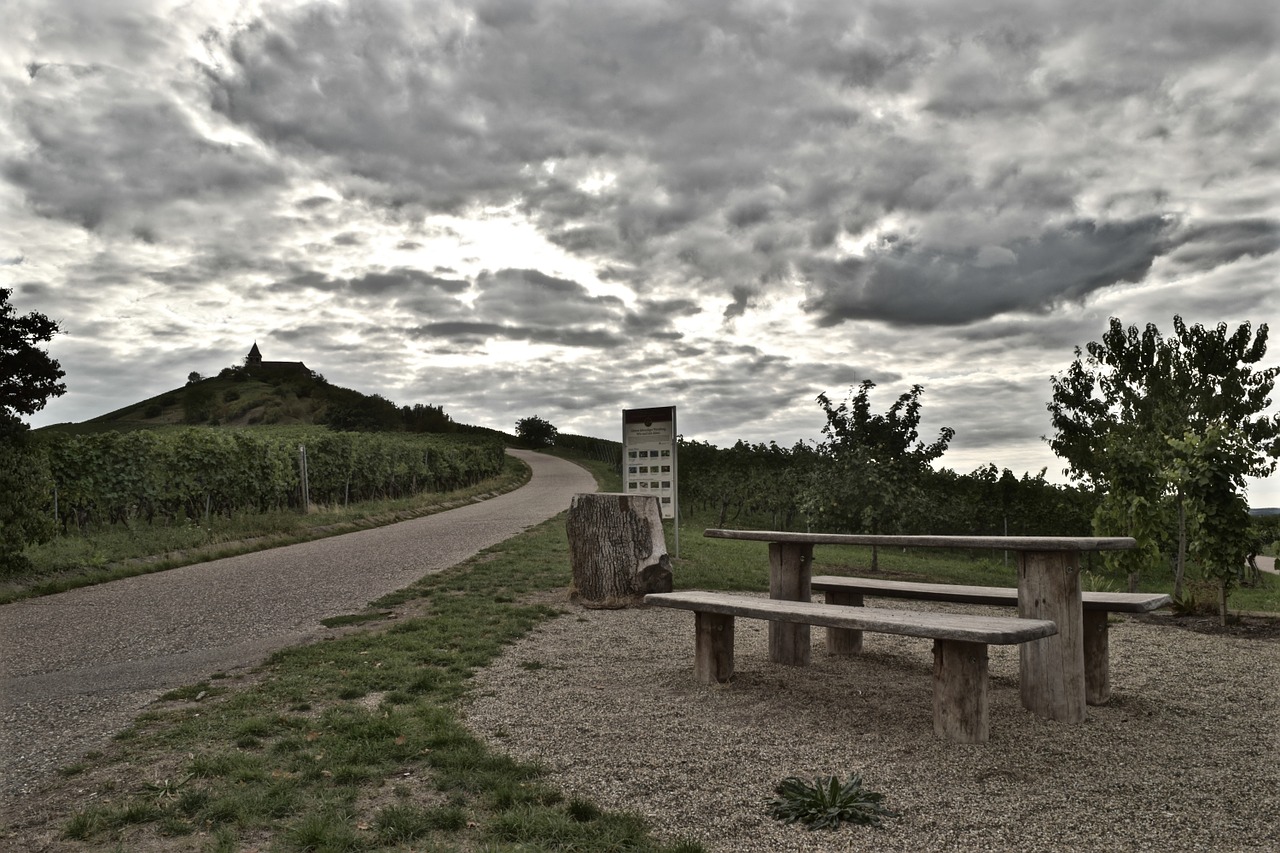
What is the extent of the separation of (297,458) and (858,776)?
20603 millimetres

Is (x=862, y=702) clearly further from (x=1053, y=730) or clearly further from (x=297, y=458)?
(x=297, y=458)

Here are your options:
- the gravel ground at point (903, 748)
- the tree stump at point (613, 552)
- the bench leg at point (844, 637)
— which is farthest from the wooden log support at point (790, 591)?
the tree stump at point (613, 552)

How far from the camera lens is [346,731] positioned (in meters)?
4.35

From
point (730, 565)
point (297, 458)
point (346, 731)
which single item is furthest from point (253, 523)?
point (346, 731)

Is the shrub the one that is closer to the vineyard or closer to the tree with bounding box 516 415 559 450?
the vineyard

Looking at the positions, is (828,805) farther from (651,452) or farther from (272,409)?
(272,409)

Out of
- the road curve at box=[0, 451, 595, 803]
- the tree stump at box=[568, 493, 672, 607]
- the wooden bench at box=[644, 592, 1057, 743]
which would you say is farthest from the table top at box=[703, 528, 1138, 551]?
the road curve at box=[0, 451, 595, 803]

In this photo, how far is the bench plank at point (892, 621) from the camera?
371 centimetres

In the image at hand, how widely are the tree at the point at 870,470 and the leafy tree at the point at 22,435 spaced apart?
11.4 metres

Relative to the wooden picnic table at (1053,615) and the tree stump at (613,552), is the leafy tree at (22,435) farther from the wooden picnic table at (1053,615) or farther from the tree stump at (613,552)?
the wooden picnic table at (1053,615)

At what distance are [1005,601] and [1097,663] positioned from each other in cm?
67

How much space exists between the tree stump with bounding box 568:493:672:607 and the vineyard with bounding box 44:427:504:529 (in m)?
8.42

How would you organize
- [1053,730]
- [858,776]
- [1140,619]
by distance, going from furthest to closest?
[1140,619], [1053,730], [858,776]

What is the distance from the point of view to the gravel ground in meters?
3.11
